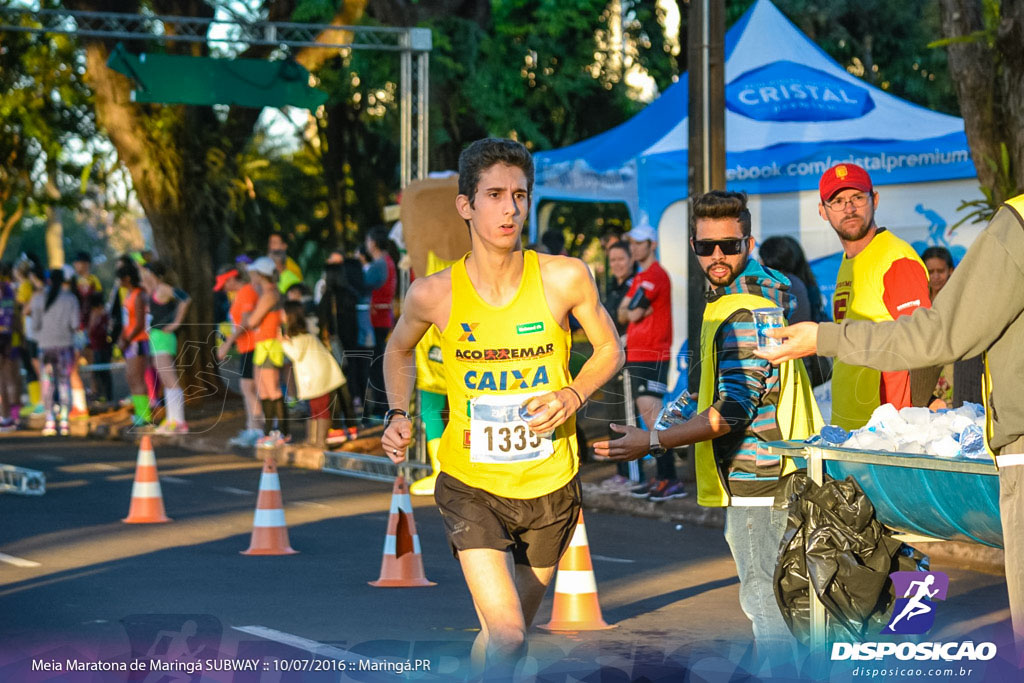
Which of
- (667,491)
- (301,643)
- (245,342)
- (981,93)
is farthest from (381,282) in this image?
(301,643)

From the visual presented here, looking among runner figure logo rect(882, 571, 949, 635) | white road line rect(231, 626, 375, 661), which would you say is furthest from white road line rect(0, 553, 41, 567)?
runner figure logo rect(882, 571, 949, 635)

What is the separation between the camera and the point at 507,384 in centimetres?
482

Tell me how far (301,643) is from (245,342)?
9.86 metres

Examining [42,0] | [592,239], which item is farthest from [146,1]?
[592,239]

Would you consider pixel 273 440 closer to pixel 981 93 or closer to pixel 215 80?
pixel 215 80

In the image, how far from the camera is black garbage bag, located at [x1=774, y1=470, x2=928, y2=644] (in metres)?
4.95

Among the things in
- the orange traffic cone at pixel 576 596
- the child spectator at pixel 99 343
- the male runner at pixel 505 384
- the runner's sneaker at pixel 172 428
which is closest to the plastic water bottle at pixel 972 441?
the male runner at pixel 505 384

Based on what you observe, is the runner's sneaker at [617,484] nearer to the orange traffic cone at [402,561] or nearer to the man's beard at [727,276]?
the orange traffic cone at [402,561]

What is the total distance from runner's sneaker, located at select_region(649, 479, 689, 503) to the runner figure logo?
6685mm

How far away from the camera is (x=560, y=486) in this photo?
15.9ft

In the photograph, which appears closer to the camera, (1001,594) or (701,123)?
(1001,594)

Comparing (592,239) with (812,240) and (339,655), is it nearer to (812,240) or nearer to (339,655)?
(812,240)

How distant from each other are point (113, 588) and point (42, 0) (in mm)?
15649

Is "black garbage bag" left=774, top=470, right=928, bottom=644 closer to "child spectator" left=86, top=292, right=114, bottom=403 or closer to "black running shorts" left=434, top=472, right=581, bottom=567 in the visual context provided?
"black running shorts" left=434, top=472, right=581, bottom=567
